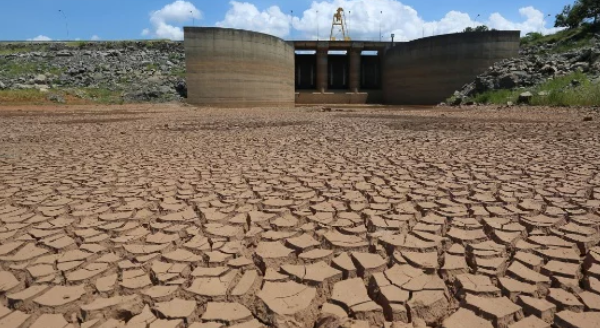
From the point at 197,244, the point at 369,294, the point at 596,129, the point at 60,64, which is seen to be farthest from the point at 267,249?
the point at 60,64

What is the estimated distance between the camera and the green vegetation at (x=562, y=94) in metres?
11.8

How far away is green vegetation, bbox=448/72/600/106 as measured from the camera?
38.6ft

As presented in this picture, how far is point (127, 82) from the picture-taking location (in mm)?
21703

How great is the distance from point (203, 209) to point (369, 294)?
1.52m

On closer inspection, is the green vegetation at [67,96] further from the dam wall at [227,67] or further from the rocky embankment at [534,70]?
the rocky embankment at [534,70]

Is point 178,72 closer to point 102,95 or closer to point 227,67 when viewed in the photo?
point 227,67

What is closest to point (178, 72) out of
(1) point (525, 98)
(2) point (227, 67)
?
(2) point (227, 67)

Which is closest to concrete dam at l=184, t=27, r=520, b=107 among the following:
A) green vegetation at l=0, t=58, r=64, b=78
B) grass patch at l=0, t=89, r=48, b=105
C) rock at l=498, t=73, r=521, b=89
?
rock at l=498, t=73, r=521, b=89

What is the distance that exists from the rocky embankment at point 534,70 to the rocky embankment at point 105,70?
16138 millimetres

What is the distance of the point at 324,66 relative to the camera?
92.8ft

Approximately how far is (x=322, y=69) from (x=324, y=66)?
10.9 inches

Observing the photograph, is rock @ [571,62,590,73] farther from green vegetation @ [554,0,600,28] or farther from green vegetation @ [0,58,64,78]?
green vegetation @ [0,58,64,78]

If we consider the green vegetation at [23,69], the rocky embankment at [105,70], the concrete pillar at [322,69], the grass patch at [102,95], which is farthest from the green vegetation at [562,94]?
the green vegetation at [23,69]

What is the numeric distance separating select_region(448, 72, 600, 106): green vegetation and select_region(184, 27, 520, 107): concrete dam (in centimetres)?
555
